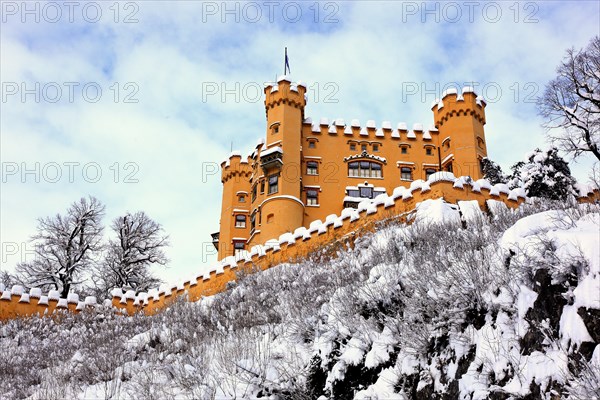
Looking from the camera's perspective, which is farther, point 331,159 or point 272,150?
point 331,159

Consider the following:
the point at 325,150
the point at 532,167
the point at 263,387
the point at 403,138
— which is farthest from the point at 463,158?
the point at 263,387

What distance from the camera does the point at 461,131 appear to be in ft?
116

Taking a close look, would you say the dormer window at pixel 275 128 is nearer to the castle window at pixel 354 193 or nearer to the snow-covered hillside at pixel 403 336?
the castle window at pixel 354 193

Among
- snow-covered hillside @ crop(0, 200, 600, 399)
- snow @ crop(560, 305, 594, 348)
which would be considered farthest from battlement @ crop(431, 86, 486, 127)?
snow @ crop(560, 305, 594, 348)

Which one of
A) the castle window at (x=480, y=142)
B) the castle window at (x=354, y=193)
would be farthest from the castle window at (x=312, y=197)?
the castle window at (x=480, y=142)

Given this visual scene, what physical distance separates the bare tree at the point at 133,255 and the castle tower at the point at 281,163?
310 inches

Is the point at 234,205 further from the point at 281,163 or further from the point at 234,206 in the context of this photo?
the point at 281,163

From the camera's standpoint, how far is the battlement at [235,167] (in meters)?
40.0

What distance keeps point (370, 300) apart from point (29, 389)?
733 cm

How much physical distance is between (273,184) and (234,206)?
5552 millimetres

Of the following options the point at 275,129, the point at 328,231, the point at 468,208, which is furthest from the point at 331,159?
the point at 468,208

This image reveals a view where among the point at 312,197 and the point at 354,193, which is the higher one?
the point at 354,193

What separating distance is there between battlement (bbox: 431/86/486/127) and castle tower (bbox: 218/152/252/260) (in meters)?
13.7

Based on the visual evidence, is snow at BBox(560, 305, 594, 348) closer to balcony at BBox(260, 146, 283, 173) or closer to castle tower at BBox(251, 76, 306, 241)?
castle tower at BBox(251, 76, 306, 241)
